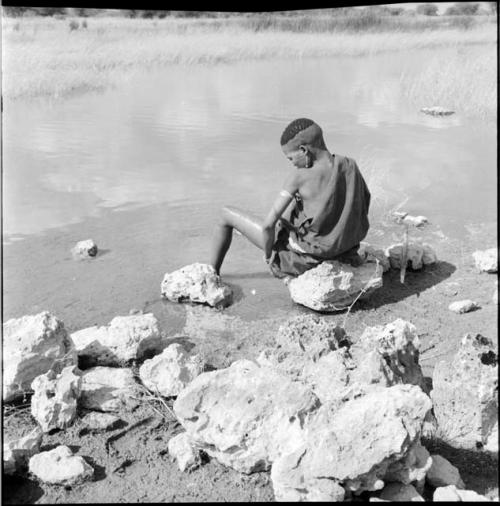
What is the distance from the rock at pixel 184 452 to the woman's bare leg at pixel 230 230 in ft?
5.44

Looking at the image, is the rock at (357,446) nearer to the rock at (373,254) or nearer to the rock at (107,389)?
the rock at (107,389)

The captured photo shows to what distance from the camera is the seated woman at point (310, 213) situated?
151 inches

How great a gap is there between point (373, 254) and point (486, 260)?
76cm

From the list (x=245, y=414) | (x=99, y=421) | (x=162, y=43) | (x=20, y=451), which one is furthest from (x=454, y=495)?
(x=162, y=43)

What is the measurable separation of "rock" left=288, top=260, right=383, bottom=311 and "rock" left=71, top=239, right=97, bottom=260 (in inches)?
61.8

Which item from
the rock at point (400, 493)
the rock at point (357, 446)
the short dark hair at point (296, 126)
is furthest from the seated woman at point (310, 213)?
the rock at point (400, 493)

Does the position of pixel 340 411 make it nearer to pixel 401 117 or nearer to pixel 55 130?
pixel 401 117

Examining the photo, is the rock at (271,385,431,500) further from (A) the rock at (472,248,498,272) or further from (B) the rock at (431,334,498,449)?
(A) the rock at (472,248,498,272)

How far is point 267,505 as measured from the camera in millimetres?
2539

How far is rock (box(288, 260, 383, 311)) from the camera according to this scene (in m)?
4.05

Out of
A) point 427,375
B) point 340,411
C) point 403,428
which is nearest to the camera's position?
point 403,428

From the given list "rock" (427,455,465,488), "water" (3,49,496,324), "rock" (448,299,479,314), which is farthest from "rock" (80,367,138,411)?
"rock" (448,299,479,314)

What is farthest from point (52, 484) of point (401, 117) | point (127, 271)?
point (401, 117)

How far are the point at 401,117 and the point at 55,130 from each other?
222 centimetres
